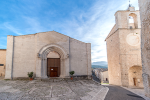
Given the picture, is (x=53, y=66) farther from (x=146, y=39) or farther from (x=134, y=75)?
(x=134, y=75)

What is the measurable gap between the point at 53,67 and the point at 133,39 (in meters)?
13.9

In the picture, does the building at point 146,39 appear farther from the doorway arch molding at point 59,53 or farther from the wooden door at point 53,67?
the wooden door at point 53,67

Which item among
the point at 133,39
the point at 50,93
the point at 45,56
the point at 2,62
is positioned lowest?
the point at 50,93

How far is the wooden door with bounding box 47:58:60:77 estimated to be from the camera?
1393 centimetres

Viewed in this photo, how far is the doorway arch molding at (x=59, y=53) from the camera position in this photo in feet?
40.7

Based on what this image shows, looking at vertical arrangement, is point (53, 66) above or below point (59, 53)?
below

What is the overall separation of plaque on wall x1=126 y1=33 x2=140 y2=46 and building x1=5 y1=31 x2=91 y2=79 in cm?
674

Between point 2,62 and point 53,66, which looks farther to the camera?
point 2,62

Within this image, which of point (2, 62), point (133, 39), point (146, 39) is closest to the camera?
point (146, 39)

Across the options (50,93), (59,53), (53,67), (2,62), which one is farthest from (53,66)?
(2,62)

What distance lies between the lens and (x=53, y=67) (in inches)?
556

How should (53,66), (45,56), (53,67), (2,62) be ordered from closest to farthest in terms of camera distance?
(45,56)
(53,66)
(53,67)
(2,62)

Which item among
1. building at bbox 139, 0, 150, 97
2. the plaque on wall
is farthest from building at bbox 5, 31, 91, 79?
building at bbox 139, 0, 150, 97

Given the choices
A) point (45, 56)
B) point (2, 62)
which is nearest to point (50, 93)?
point (45, 56)
